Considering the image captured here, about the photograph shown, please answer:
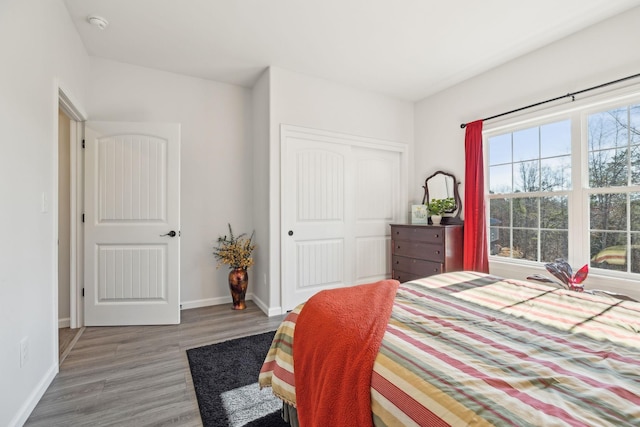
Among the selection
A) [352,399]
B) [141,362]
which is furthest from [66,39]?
[352,399]

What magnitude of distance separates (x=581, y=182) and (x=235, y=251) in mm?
3386

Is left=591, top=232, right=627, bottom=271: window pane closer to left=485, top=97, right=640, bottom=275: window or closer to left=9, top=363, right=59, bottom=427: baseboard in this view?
left=485, top=97, right=640, bottom=275: window

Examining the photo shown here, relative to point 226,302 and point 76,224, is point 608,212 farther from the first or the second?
point 76,224

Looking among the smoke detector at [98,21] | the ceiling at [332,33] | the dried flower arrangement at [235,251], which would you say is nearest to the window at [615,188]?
the ceiling at [332,33]

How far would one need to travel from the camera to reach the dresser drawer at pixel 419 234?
10.8ft

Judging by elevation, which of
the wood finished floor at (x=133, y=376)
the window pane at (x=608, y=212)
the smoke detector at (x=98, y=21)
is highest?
the smoke detector at (x=98, y=21)

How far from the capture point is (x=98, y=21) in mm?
2457

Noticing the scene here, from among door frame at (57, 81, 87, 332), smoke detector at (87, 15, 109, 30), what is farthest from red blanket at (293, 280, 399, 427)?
smoke detector at (87, 15, 109, 30)

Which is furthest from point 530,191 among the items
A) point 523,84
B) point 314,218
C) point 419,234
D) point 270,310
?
point 270,310

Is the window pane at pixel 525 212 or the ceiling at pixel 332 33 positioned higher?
the ceiling at pixel 332 33

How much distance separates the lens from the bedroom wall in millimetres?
2383

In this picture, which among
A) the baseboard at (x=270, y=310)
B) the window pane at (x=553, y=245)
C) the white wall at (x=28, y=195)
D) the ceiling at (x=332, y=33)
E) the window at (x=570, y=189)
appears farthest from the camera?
the baseboard at (x=270, y=310)

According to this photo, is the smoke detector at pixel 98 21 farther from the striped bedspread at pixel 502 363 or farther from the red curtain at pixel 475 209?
the red curtain at pixel 475 209

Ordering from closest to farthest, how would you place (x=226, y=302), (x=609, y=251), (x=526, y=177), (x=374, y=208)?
(x=609, y=251) → (x=526, y=177) → (x=226, y=302) → (x=374, y=208)
